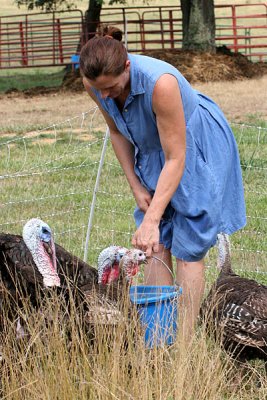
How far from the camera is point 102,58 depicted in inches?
178

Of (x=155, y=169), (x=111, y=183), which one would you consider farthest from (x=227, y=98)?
(x=155, y=169)

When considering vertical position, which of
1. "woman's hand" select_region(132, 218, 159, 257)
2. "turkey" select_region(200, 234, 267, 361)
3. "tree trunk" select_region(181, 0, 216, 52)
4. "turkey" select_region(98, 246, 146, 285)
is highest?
"tree trunk" select_region(181, 0, 216, 52)

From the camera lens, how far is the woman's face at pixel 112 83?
4.61 m

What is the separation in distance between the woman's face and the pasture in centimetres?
103

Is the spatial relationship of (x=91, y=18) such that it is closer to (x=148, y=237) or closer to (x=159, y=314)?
(x=148, y=237)

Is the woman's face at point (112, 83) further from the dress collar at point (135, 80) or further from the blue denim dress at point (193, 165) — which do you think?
the blue denim dress at point (193, 165)

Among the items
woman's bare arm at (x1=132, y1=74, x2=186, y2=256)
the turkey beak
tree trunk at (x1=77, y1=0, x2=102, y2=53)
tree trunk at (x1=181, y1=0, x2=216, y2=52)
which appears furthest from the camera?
tree trunk at (x1=77, y1=0, x2=102, y2=53)

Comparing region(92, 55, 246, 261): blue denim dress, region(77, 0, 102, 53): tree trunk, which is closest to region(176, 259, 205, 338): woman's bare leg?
region(92, 55, 246, 261): blue denim dress

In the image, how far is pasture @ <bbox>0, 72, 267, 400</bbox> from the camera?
429cm

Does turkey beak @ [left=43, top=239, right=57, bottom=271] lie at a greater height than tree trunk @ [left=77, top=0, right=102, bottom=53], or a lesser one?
lesser

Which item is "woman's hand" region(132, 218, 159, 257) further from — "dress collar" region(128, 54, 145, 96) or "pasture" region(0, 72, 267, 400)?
"dress collar" region(128, 54, 145, 96)

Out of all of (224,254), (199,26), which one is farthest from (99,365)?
(199,26)

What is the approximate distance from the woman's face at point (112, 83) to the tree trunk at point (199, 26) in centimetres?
1873

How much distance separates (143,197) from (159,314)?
2.66 ft
